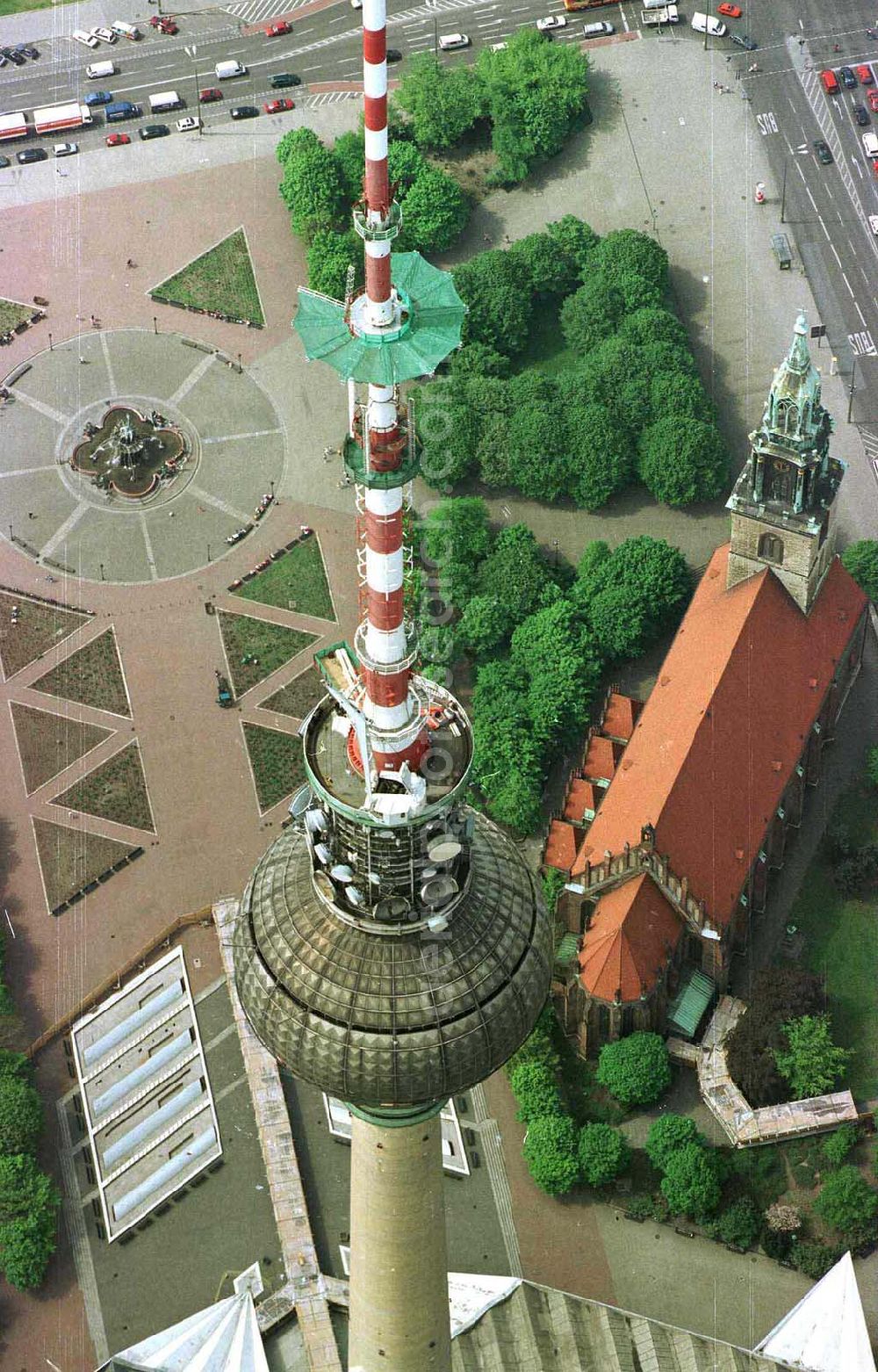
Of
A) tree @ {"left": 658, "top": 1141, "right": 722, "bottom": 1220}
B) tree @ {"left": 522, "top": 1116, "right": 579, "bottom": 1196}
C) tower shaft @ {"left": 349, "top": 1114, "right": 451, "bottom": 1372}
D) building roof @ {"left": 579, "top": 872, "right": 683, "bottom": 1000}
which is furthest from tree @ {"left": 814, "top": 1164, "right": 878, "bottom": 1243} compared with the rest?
tower shaft @ {"left": 349, "top": 1114, "right": 451, "bottom": 1372}

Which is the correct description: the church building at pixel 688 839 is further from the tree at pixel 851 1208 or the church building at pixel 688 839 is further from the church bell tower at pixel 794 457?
the tree at pixel 851 1208

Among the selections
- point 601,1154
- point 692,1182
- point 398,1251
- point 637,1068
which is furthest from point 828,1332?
point 398,1251

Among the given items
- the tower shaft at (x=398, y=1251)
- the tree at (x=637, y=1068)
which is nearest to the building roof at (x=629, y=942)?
the tree at (x=637, y=1068)

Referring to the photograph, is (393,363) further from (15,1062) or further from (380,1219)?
(15,1062)

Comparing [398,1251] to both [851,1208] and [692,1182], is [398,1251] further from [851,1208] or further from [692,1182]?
[851,1208]

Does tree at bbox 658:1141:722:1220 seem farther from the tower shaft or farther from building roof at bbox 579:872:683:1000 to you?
the tower shaft

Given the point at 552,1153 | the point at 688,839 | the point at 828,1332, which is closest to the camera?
the point at 828,1332

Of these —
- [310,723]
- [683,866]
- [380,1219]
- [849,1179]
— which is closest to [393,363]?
[310,723]
